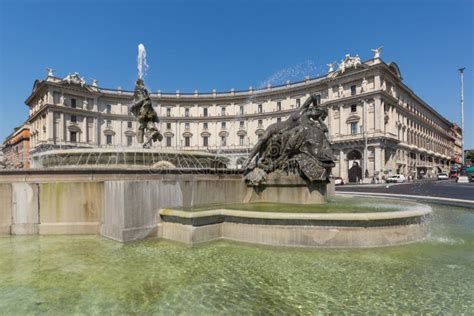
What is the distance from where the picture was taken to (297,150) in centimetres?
886

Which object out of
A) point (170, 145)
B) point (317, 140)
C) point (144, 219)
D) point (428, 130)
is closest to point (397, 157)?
point (428, 130)

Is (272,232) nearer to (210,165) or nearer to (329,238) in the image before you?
(329,238)

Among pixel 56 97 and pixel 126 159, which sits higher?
pixel 56 97

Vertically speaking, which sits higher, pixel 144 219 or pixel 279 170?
pixel 279 170

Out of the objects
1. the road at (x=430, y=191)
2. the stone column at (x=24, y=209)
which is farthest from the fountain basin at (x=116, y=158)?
the road at (x=430, y=191)

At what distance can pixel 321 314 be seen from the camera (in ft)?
9.95

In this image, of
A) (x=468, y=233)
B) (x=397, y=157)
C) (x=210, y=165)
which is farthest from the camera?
(x=397, y=157)

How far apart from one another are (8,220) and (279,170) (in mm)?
7204

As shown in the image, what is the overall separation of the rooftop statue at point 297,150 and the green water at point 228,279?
3.35 m

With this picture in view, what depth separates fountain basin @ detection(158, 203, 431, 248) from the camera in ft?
18.5

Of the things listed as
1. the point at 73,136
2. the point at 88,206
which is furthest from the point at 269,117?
the point at 88,206

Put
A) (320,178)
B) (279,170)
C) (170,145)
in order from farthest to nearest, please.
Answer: (170,145) < (279,170) < (320,178)

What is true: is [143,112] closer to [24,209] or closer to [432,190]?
[24,209]

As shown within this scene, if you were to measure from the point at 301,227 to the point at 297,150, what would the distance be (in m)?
3.59
